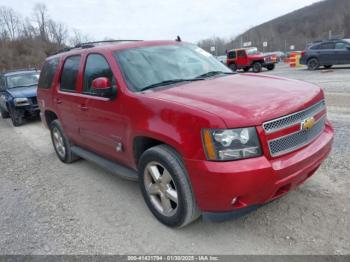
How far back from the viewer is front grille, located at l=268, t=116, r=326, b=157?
270 cm

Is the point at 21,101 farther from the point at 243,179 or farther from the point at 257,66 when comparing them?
the point at 257,66

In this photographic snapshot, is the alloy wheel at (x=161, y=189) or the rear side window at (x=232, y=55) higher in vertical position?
the rear side window at (x=232, y=55)

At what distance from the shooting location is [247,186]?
2.56m

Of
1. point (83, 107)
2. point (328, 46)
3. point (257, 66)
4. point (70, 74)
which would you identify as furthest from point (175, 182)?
point (257, 66)

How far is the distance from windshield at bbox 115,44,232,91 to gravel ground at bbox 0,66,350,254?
151cm

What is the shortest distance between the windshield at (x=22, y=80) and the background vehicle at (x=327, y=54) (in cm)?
1501

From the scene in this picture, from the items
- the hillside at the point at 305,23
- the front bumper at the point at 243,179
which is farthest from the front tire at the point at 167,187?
the hillside at the point at 305,23

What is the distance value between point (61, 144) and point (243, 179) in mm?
3969

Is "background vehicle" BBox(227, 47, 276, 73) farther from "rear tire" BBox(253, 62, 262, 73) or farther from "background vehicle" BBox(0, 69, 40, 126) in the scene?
"background vehicle" BBox(0, 69, 40, 126)

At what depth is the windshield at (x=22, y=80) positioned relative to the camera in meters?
11.2

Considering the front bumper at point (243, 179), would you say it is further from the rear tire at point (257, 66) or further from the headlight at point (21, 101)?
the rear tire at point (257, 66)

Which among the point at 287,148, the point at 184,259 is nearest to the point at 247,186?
the point at 287,148

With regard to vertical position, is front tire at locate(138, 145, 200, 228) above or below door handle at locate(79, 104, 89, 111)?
below

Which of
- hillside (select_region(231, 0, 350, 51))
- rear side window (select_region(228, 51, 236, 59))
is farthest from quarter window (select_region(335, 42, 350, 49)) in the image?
hillside (select_region(231, 0, 350, 51))
